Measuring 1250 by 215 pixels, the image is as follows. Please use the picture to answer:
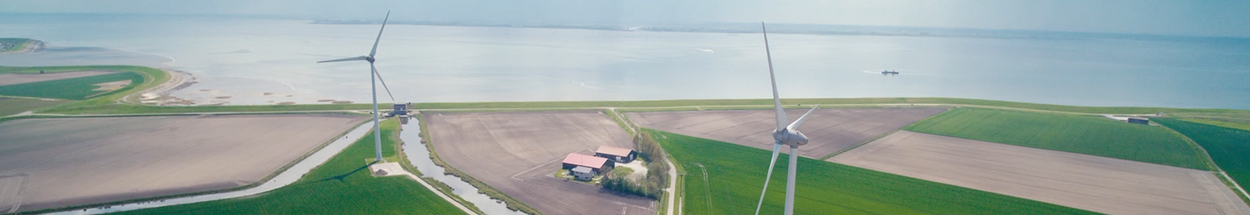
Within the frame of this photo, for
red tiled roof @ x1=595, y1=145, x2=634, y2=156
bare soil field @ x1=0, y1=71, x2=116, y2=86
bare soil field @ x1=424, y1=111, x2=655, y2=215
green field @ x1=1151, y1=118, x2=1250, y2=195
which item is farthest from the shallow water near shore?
red tiled roof @ x1=595, y1=145, x2=634, y2=156

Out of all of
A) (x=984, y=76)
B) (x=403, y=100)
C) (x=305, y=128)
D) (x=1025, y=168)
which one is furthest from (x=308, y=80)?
(x=984, y=76)

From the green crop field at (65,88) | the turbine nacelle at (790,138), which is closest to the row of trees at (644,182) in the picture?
the turbine nacelle at (790,138)

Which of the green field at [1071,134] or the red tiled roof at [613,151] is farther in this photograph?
the green field at [1071,134]

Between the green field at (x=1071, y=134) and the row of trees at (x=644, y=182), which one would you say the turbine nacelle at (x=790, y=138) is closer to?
the row of trees at (x=644, y=182)

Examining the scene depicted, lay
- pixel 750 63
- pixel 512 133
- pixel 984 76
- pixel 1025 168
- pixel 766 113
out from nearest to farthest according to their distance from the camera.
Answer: pixel 1025 168, pixel 512 133, pixel 766 113, pixel 984 76, pixel 750 63

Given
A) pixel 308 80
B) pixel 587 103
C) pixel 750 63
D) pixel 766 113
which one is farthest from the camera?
pixel 750 63

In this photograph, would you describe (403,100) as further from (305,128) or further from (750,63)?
(750,63)

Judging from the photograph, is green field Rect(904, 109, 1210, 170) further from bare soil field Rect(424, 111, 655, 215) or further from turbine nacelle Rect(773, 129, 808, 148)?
turbine nacelle Rect(773, 129, 808, 148)
